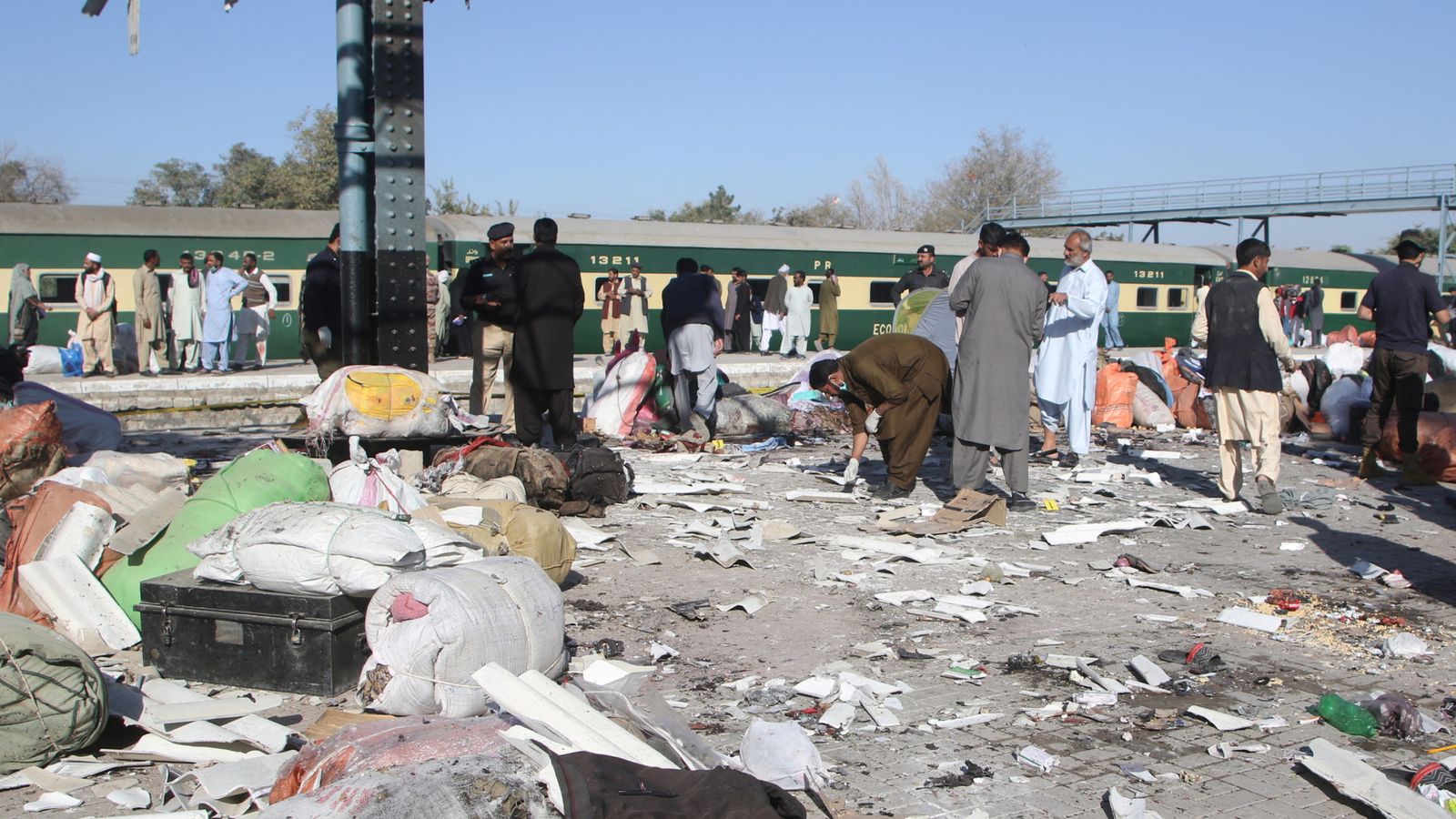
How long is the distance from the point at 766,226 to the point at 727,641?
2226 centimetres

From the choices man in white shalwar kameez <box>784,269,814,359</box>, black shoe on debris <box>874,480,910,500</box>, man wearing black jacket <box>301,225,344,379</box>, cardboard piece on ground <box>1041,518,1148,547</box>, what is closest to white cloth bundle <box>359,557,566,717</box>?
cardboard piece on ground <box>1041,518,1148,547</box>

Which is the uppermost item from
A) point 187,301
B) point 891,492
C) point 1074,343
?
point 187,301

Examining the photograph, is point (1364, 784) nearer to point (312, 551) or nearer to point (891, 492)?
point (312, 551)

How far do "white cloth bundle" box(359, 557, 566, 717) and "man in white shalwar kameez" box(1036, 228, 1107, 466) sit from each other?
21.3 feet

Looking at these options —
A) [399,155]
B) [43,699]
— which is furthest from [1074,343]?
[43,699]

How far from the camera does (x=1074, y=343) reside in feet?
33.2

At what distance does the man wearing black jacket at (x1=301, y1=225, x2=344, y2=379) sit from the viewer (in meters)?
9.82

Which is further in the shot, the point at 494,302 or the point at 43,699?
the point at 494,302

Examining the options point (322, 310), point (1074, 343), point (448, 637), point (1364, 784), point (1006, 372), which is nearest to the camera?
point (1364, 784)

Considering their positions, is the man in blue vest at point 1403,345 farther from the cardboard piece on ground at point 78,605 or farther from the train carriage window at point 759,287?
the train carriage window at point 759,287

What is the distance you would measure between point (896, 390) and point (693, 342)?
142 inches

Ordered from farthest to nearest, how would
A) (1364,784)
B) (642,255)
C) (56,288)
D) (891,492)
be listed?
(642,255)
(56,288)
(891,492)
(1364,784)

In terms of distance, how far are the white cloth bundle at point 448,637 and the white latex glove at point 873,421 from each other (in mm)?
4337

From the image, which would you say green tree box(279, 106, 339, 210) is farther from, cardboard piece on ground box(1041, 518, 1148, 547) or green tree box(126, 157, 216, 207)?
cardboard piece on ground box(1041, 518, 1148, 547)
